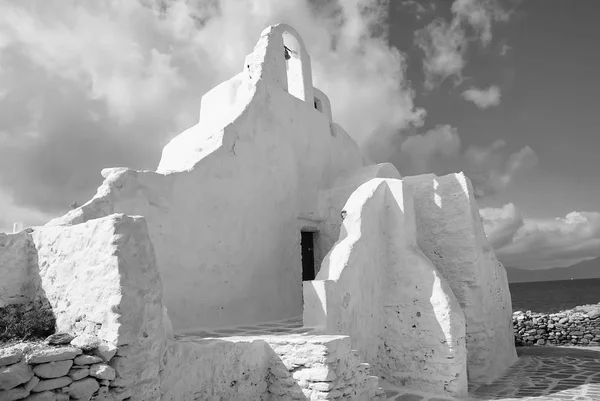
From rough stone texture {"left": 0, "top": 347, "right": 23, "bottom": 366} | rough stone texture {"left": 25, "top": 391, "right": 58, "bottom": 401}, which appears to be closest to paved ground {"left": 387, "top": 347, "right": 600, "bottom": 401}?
rough stone texture {"left": 25, "top": 391, "right": 58, "bottom": 401}

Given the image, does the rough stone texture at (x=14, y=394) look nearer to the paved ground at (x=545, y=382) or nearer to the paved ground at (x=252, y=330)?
the paved ground at (x=252, y=330)

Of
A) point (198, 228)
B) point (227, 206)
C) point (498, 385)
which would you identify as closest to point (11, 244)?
point (198, 228)

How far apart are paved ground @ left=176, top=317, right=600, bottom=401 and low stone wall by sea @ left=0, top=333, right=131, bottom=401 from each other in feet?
8.56

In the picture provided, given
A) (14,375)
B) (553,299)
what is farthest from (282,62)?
(553,299)

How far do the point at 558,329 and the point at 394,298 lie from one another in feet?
32.2

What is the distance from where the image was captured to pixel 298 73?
11039 millimetres

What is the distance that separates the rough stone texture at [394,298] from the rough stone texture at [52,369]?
416 cm

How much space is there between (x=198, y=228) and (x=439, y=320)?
14.7 feet

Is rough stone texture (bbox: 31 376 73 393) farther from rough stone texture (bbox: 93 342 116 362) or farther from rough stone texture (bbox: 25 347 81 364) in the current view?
rough stone texture (bbox: 93 342 116 362)

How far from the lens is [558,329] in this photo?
583 inches

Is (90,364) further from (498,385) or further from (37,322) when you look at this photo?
(498,385)

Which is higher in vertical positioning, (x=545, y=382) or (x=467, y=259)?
(x=467, y=259)

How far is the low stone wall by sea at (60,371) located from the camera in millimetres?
3193

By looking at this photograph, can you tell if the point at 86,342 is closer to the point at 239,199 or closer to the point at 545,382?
the point at 239,199
